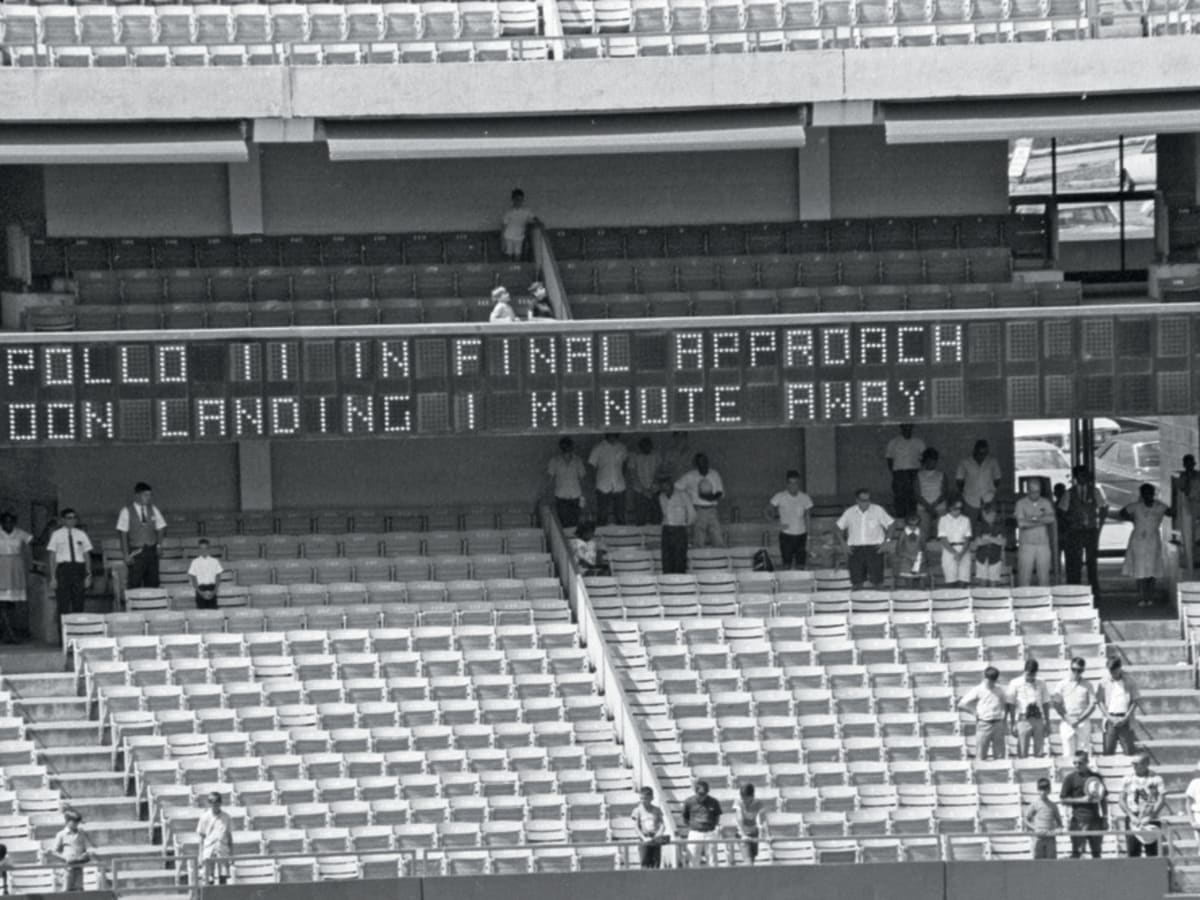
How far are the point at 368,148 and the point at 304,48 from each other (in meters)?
1.30

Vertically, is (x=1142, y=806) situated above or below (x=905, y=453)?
below

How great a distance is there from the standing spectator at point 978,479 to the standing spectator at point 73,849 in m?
10.2

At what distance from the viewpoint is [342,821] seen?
28.6 meters

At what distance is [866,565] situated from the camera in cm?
3300

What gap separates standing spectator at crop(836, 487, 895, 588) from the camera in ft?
108

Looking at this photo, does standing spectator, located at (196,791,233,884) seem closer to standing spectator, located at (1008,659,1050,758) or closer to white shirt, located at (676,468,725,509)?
standing spectator, located at (1008,659,1050,758)

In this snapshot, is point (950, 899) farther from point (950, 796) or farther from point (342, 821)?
point (342, 821)

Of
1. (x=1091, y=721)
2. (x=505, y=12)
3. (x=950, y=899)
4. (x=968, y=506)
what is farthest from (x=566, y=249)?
(x=950, y=899)

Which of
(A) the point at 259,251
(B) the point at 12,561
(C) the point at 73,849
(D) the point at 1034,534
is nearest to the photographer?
(C) the point at 73,849

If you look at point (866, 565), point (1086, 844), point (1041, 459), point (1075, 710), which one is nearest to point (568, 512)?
point (866, 565)

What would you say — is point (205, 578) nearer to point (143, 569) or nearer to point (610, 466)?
point (143, 569)

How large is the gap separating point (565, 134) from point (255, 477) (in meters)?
5.04

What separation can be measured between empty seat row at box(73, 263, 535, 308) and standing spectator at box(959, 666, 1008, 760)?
746 centimetres

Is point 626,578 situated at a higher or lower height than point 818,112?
lower
